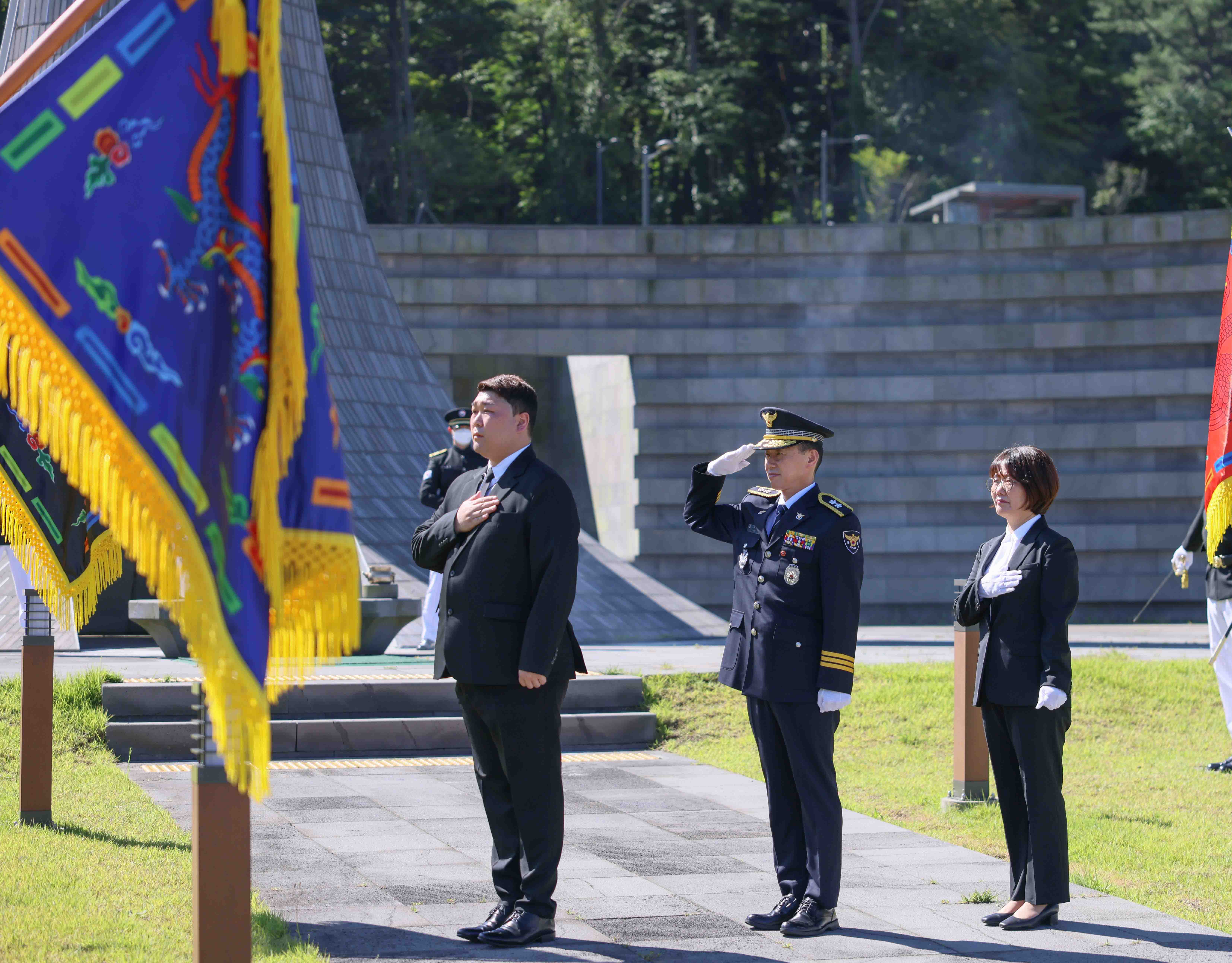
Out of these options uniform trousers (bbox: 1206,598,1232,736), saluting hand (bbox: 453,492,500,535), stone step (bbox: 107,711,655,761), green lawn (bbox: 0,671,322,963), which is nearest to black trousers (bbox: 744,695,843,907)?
saluting hand (bbox: 453,492,500,535)

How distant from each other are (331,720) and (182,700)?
967 mm

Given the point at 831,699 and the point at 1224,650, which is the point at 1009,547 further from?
the point at 1224,650

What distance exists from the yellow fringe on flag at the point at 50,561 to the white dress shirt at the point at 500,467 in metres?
1.73


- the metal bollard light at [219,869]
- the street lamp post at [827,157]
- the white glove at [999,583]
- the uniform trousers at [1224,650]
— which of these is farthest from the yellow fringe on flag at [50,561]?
the street lamp post at [827,157]

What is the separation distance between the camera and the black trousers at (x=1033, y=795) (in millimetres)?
5551

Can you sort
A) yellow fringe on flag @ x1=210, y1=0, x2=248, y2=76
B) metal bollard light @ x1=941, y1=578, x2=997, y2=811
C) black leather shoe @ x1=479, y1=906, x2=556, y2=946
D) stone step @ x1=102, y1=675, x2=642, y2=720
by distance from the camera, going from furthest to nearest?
stone step @ x1=102, y1=675, x2=642, y2=720 → metal bollard light @ x1=941, y1=578, x2=997, y2=811 → black leather shoe @ x1=479, y1=906, x2=556, y2=946 → yellow fringe on flag @ x1=210, y1=0, x2=248, y2=76

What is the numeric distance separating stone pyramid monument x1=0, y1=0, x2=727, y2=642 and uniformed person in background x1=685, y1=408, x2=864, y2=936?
9401 mm

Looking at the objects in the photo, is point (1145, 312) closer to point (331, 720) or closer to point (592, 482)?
point (592, 482)

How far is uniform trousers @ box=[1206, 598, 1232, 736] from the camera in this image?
9.15m

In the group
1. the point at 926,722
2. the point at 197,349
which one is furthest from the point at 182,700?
the point at 197,349

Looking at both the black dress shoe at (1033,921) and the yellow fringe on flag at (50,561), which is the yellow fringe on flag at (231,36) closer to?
the yellow fringe on flag at (50,561)

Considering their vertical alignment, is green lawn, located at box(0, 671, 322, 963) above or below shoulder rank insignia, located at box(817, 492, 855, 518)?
below

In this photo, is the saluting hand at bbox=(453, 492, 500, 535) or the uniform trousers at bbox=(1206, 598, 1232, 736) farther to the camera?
the uniform trousers at bbox=(1206, 598, 1232, 736)

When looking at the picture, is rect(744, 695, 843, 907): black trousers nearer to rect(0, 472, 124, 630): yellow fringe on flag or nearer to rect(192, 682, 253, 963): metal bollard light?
rect(192, 682, 253, 963): metal bollard light
